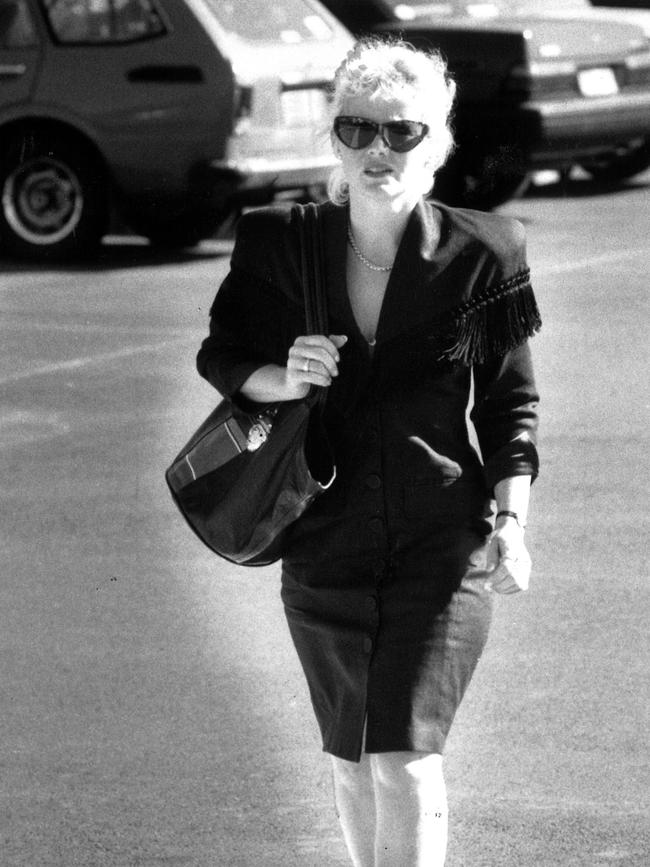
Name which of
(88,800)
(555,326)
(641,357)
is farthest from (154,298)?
(88,800)

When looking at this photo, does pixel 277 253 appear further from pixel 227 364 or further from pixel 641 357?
pixel 641 357

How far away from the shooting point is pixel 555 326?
10508mm

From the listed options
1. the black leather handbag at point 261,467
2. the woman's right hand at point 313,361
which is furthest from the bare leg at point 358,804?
the woman's right hand at point 313,361

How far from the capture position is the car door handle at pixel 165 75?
1241 cm

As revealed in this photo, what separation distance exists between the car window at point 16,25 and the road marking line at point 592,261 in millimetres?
3411

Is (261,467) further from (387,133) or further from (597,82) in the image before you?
(597,82)

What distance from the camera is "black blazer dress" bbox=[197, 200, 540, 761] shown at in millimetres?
3660

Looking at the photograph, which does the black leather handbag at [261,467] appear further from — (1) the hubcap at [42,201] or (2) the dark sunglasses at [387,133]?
(1) the hubcap at [42,201]

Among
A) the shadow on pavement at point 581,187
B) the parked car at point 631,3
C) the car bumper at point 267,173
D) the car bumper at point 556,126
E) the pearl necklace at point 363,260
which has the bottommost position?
the parked car at point 631,3

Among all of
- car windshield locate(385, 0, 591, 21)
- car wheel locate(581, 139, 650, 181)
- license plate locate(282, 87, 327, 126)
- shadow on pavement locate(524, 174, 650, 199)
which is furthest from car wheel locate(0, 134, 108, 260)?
car wheel locate(581, 139, 650, 181)

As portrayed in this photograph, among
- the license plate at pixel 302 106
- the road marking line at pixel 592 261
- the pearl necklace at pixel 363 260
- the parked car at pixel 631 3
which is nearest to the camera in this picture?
the pearl necklace at pixel 363 260

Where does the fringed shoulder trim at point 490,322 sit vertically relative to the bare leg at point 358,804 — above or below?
above

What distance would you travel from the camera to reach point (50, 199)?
12.8 meters

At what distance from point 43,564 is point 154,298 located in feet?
16.4
